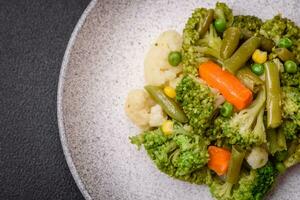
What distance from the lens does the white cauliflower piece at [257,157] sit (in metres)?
3.06

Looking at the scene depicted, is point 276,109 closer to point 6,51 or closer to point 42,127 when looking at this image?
point 42,127

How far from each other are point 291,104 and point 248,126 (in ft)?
0.98

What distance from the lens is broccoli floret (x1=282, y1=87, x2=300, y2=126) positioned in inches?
117

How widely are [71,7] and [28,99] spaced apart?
805mm

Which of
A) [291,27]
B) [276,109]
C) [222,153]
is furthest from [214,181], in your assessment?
[291,27]

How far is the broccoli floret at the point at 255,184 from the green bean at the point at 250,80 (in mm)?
527

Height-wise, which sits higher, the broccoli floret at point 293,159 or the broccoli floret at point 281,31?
the broccoli floret at point 281,31

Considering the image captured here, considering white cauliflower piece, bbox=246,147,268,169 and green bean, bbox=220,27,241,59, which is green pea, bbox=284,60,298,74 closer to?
green bean, bbox=220,27,241,59

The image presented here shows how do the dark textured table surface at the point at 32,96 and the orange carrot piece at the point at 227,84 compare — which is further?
the dark textured table surface at the point at 32,96

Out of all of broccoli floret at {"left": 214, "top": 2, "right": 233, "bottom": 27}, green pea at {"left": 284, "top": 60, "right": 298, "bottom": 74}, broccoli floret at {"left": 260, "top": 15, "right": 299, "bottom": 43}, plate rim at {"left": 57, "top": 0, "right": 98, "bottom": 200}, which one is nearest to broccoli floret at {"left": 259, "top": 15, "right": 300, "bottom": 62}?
broccoli floret at {"left": 260, "top": 15, "right": 299, "bottom": 43}

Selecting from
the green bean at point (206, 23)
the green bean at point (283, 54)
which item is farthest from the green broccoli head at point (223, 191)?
the green bean at point (206, 23)

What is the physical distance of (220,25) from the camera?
316 centimetres

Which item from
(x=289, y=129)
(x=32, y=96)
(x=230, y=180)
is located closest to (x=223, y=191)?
(x=230, y=180)

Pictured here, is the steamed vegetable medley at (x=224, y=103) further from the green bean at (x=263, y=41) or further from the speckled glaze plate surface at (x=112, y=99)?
the speckled glaze plate surface at (x=112, y=99)
